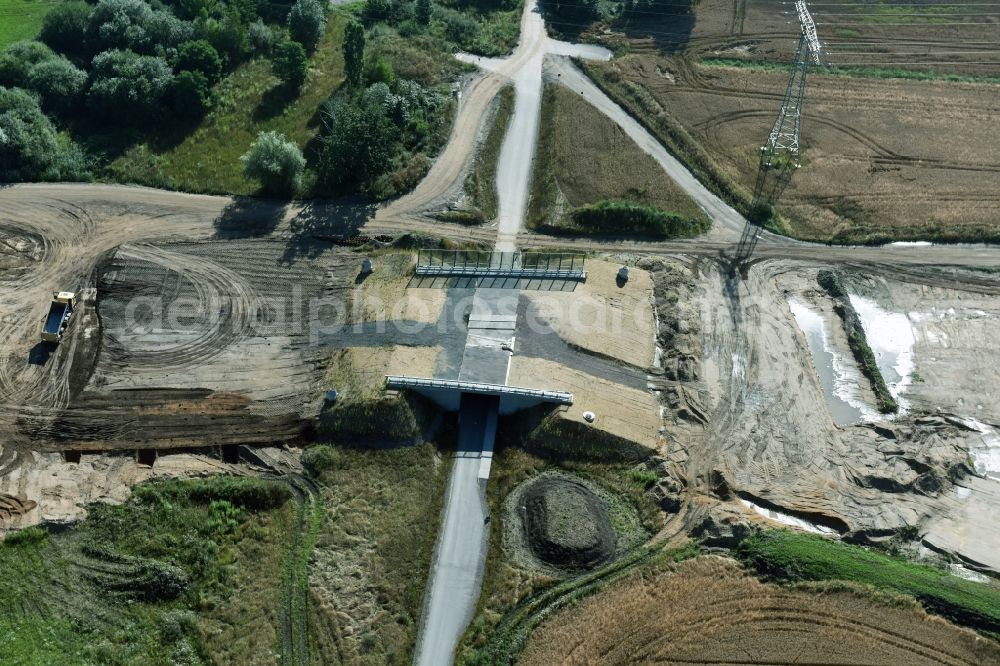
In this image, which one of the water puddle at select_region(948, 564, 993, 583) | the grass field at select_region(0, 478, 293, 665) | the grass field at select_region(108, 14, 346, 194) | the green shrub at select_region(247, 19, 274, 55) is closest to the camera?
the grass field at select_region(0, 478, 293, 665)

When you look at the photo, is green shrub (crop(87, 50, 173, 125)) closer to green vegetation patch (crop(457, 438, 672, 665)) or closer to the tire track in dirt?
the tire track in dirt

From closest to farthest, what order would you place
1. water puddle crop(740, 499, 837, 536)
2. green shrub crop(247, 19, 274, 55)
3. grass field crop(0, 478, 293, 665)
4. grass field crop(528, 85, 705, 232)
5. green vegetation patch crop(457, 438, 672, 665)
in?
grass field crop(0, 478, 293, 665)
green vegetation patch crop(457, 438, 672, 665)
water puddle crop(740, 499, 837, 536)
grass field crop(528, 85, 705, 232)
green shrub crop(247, 19, 274, 55)

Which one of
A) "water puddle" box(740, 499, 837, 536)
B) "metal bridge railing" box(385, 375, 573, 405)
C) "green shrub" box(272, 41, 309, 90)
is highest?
"green shrub" box(272, 41, 309, 90)

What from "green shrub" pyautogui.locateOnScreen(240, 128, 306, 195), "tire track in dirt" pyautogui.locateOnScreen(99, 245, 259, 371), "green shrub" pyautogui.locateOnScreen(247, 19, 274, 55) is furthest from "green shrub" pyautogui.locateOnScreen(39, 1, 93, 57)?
"tire track in dirt" pyautogui.locateOnScreen(99, 245, 259, 371)

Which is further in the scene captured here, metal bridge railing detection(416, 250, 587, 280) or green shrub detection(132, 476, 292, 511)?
metal bridge railing detection(416, 250, 587, 280)

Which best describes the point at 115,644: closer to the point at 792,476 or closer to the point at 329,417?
the point at 329,417

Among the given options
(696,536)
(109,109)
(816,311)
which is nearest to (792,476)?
(696,536)

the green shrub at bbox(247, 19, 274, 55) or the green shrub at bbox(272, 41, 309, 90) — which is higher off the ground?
the green shrub at bbox(247, 19, 274, 55)
